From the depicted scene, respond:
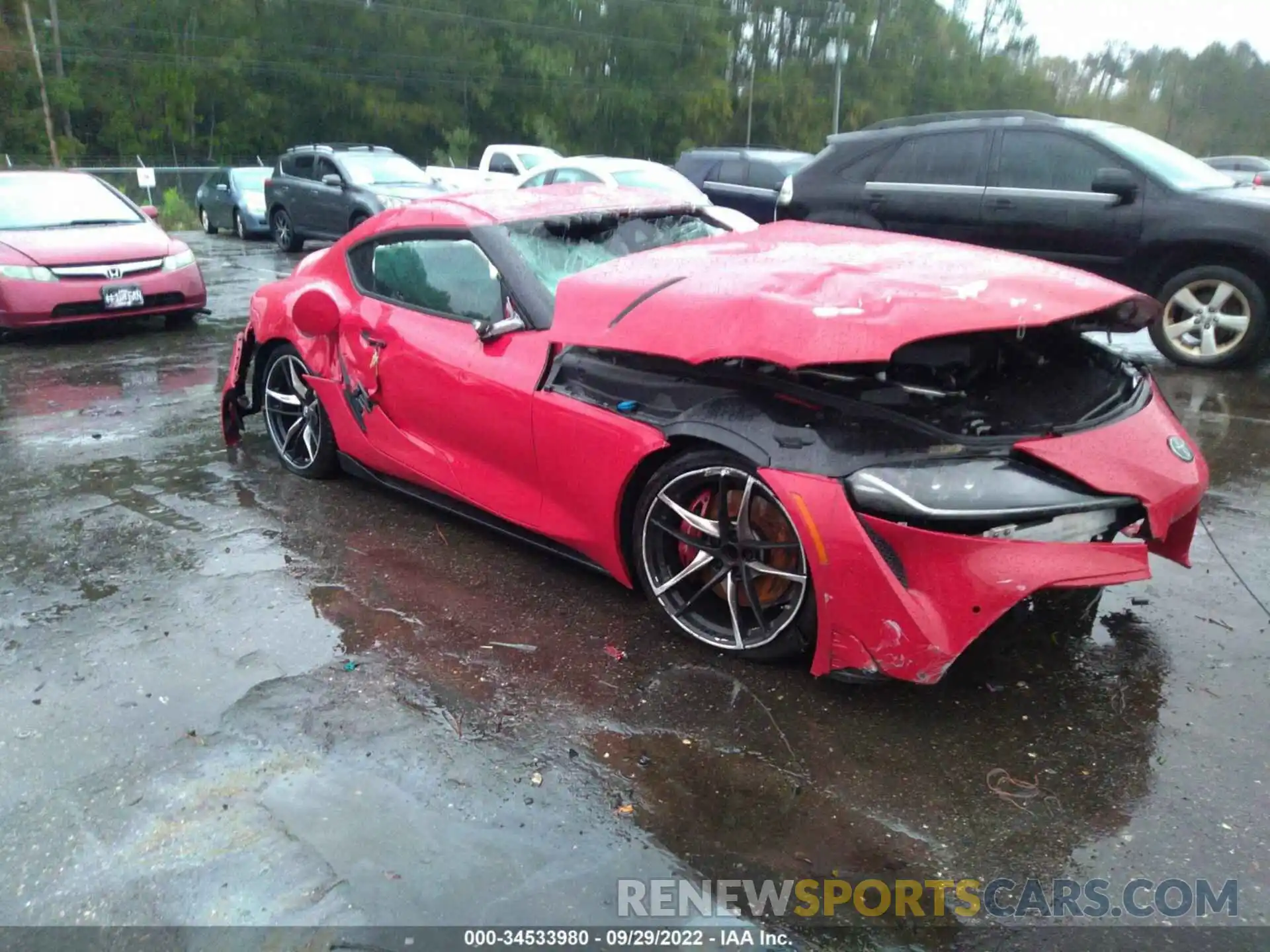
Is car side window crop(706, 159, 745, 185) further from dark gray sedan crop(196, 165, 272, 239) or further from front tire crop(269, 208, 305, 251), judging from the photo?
dark gray sedan crop(196, 165, 272, 239)

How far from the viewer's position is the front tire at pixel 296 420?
5137mm

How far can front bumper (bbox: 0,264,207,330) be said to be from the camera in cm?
866

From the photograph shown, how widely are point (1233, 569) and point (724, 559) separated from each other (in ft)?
7.38

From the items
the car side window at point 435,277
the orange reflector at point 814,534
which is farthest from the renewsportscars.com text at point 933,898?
the car side window at point 435,277

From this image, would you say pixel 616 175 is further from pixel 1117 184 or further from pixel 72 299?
pixel 1117 184

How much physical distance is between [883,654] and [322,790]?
5.51 feet

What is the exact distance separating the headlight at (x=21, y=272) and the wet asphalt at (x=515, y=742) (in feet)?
16.9

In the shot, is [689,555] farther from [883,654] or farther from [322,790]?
[322,790]

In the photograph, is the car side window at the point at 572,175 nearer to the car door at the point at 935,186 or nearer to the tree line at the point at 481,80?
the car door at the point at 935,186

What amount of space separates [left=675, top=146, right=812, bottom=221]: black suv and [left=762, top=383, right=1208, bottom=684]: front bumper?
33.1ft

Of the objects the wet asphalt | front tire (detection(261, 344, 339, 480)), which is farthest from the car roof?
the wet asphalt

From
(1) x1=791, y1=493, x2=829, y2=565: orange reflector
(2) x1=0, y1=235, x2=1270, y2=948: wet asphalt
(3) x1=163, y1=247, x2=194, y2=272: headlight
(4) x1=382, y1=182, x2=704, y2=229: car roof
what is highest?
(4) x1=382, y1=182, x2=704, y2=229: car roof

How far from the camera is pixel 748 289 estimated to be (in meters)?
3.17

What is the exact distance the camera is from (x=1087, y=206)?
25.1ft
